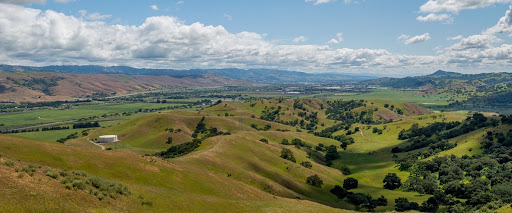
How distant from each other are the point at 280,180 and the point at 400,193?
50233mm

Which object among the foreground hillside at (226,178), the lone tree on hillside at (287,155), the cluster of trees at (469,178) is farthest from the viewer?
the lone tree on hillside at (287,155)

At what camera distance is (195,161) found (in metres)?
99.2

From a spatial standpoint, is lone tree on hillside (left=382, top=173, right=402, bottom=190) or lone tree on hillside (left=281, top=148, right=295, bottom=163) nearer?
lone tree on hillside (left=382, top=173, right=402, bottom=190)

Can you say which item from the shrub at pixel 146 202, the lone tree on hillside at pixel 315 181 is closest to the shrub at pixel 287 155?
the lone tree on hillside at pixel 315 181

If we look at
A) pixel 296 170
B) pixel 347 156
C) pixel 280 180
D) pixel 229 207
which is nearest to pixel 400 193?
pixel 296 170

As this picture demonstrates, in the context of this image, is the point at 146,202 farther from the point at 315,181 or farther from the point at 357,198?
the point at 315,181

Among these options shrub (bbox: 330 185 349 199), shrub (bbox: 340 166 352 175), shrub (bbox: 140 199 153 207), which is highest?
shrub (bbox: 140 199 153 207)

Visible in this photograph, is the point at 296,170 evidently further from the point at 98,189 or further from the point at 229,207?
the point at 98,189

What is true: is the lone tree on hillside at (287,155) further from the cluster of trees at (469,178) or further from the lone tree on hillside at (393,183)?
the cluster of trees at (469,178)

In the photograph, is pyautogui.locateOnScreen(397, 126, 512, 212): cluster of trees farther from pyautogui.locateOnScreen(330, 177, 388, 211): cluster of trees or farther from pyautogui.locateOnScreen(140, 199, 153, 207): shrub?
pyautogui.locateOnScreen(140, 199, 153, 207): shrub

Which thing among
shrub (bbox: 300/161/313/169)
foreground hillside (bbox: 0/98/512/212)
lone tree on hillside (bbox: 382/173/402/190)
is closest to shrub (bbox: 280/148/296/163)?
foreground hillside (bbox: 0/98/512/212)

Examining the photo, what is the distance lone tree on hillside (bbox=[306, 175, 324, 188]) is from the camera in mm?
123106

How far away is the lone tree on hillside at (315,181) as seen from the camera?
123 m

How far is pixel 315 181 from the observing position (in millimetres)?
124000
